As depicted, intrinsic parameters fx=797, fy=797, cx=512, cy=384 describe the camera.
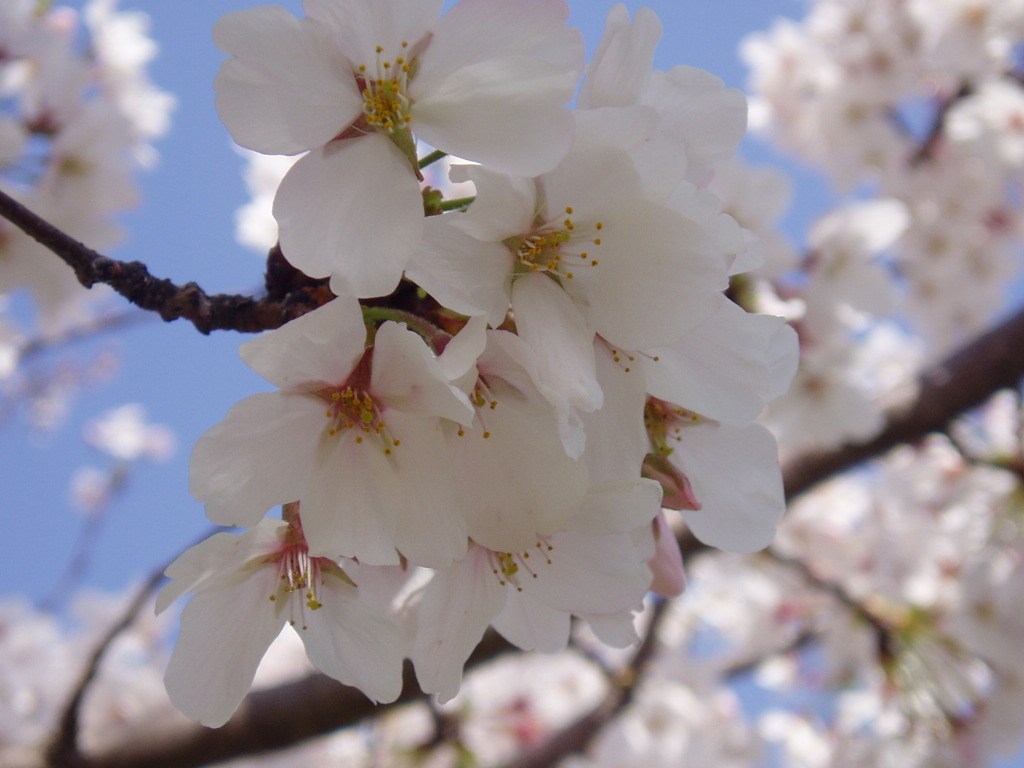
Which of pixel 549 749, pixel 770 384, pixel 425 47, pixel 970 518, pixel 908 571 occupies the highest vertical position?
pixel 425 47

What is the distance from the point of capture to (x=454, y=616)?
2.41 ft

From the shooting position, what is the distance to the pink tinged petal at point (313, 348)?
58 cm

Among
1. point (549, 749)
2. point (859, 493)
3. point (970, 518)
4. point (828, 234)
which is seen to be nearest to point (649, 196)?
point (828, 234)

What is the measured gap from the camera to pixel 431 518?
63cm

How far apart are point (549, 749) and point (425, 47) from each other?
2188 mm

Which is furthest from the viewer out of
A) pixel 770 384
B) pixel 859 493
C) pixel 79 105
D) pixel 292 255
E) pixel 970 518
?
pixel 859 493

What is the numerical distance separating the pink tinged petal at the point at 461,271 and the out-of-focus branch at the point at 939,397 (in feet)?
5.64

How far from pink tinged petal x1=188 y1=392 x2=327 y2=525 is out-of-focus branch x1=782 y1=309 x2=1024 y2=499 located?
1.75 meters

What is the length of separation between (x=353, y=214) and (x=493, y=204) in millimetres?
106

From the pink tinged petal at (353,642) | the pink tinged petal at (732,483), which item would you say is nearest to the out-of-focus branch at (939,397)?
the pink tinged petal at (732,483)

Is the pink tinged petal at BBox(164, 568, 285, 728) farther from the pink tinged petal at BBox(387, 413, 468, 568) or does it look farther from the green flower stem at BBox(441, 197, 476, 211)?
the green flower stem at BBox(441, 197, 476, 211)

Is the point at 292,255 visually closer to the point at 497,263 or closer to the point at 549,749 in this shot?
the point at 497,263

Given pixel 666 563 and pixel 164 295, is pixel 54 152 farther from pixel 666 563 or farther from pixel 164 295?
pixel 666 563

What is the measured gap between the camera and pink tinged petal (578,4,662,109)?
2.15 feet
